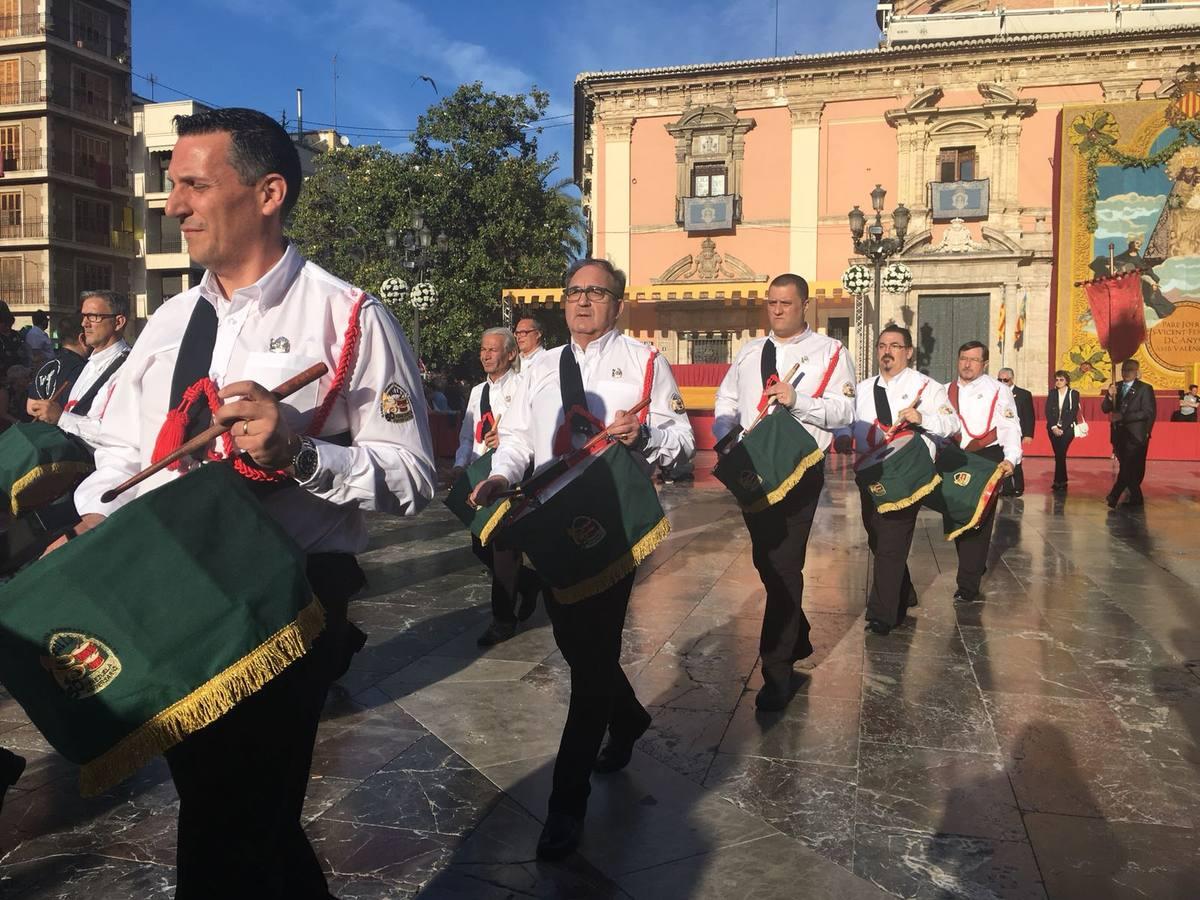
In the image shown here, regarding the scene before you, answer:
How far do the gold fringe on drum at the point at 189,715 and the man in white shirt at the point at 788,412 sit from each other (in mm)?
3185

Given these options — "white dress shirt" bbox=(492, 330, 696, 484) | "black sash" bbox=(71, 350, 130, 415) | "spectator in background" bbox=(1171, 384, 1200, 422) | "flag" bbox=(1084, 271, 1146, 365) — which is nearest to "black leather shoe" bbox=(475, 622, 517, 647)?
"white dress shirt" bbox=(492, 330, 696, 484)

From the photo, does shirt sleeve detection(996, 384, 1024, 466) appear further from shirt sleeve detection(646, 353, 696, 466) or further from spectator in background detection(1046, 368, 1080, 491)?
spectator in background detection(1046, 368, 1080, 491)

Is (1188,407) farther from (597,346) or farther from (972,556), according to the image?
(597,346)

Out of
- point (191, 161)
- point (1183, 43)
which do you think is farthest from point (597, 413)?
point (1183, 43)

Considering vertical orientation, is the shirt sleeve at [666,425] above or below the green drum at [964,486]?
above

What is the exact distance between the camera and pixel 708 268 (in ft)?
95.7

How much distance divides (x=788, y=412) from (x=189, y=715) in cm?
350

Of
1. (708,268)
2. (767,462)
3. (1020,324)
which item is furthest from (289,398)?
(1020,324)

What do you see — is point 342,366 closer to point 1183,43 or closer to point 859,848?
point 859,848

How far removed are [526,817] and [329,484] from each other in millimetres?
1921

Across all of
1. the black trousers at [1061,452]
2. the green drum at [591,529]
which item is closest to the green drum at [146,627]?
the green drum at [591,529]

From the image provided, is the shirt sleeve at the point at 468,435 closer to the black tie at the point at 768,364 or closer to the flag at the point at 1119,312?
the black tie at the point at 768,364

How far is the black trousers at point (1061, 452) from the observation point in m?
14.8

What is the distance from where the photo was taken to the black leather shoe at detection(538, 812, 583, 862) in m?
3.23
